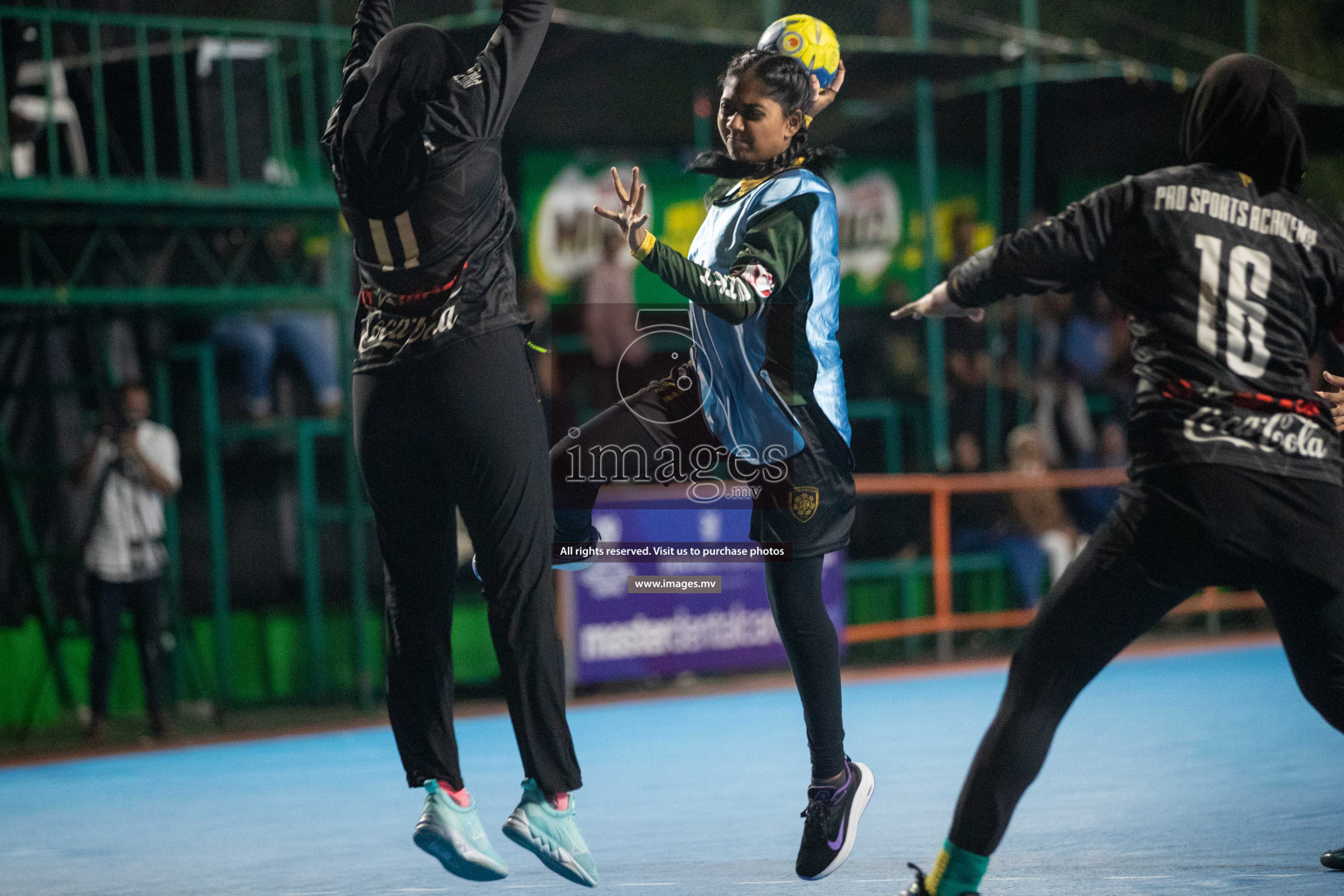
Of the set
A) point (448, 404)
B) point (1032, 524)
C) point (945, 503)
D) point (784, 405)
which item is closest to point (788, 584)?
point (784, 405)

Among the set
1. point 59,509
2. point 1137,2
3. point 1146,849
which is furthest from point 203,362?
point 1137,2

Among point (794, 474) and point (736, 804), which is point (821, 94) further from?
point (736, 804)

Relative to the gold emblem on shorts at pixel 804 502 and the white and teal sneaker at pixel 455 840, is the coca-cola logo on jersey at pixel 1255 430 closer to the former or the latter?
the gold emblem on shorts at pixel 804 502

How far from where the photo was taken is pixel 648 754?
8.59m

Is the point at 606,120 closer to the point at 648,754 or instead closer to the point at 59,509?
the point at 59,509

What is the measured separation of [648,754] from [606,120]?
6.49m

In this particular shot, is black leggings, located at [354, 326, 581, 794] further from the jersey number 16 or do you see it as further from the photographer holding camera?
the photographer holding camera

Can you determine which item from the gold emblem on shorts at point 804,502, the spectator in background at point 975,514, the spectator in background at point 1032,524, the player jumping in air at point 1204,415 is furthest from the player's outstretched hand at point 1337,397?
the spectator in background at point 975,514

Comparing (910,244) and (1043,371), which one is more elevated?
(910,244)

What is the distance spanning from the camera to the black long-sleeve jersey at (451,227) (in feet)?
14.2

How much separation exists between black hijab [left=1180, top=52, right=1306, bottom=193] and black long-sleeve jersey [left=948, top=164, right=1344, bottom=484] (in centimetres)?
5

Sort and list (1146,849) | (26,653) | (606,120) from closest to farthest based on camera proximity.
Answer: (1146,849), (26,653), (606,120)

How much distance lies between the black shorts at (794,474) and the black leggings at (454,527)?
0.48 m

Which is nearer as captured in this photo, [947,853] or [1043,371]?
[947,853]
